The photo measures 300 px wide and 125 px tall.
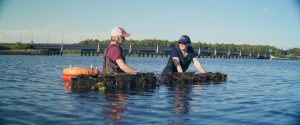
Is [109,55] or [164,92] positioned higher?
[109,55]

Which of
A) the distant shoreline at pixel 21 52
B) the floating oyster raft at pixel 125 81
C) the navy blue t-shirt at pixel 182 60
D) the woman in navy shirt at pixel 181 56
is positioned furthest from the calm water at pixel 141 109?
the distant shoreline at pixel 21 52

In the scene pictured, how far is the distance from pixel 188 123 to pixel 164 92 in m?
6.09

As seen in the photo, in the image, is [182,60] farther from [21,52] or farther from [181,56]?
[21,52]

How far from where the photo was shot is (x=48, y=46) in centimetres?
13512

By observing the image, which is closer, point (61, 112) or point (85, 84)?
point (61, 112)

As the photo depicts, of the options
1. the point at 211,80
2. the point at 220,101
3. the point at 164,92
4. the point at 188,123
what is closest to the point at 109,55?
the point at 164,92

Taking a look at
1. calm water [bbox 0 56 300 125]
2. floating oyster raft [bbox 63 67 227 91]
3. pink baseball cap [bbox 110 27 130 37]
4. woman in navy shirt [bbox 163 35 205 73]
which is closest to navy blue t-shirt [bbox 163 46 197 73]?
woman in navy shirt [bbox 163 35 205 73]

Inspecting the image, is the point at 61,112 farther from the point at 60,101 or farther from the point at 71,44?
the point at 71,44

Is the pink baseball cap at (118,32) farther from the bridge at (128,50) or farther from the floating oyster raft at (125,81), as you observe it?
the bridge at (128,50)

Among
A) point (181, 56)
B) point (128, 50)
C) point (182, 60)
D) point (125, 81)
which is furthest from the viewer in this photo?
point (128, 50)

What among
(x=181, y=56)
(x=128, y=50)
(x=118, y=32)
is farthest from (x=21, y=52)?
(x=118, y=32)

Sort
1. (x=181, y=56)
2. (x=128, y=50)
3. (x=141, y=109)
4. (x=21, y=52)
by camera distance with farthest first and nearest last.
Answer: (x=128, y=50)
(x=21, y=52)
(x=181, y=56)
(x=141, y=109)

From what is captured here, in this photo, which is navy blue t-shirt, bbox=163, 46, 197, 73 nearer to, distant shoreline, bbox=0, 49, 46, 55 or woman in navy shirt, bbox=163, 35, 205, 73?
woman in navy shirt, bbox=163, 35, 205, 73

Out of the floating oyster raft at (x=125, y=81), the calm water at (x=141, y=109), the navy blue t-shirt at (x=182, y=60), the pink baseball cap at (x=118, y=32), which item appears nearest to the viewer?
the calm water at (x=141, y=109)
